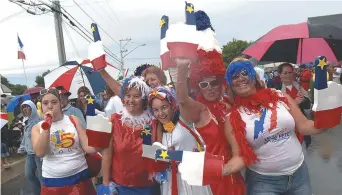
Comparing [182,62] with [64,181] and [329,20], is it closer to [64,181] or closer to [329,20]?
[64,181]

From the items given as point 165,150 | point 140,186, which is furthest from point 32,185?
point 165,150

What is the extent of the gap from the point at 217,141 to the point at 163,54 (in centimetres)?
67

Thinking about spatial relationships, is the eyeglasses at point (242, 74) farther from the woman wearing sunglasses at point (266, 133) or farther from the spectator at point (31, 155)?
the spectator at point (31, 155)

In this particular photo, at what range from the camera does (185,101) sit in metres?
2.12

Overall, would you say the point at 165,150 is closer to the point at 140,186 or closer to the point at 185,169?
the point at 185,169

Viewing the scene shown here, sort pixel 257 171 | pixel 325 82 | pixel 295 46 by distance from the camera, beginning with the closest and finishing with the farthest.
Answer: pixel 325 82 → pixel 257 171 → pixel 295 46

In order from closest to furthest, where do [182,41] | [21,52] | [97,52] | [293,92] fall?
1. [182,41]
2. [97,52]
3. [293,92]
4. [21,52]

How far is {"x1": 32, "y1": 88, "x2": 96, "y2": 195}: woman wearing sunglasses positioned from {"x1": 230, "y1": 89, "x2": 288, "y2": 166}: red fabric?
1189 mm

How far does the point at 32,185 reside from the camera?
480cm

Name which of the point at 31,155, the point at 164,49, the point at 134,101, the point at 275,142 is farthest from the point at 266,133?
the point at 31,155

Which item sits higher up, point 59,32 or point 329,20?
point 59,32

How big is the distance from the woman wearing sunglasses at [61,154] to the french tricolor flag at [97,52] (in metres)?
0.50

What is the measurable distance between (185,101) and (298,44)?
2.82 m

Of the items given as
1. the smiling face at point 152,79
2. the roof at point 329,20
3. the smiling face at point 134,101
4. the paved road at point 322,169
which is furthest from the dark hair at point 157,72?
the paved road at point 322,169
